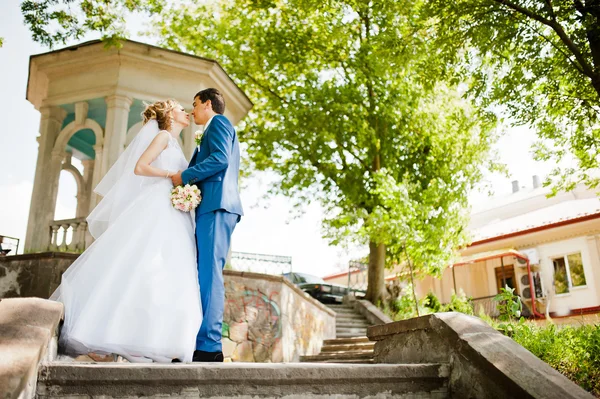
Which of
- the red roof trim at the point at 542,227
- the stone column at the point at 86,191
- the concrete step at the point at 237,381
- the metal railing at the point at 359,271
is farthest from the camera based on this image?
the metal railing at the point at 359,271

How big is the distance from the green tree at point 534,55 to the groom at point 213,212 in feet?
17.7

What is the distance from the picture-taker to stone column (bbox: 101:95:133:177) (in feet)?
36.0

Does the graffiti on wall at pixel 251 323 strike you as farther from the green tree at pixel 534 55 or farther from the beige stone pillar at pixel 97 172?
the green tree at pixel 534 55

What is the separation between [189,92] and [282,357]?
631 centimetres

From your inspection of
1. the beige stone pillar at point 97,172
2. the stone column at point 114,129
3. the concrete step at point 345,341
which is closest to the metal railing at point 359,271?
the concrete step at point 345,341

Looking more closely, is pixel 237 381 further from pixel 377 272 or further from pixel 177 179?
pixel 377 272

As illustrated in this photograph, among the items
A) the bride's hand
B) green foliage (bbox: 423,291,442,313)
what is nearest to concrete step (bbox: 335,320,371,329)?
green foliage (bbox: 423,291,442,313)

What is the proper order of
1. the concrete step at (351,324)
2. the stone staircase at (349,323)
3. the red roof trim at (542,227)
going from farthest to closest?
the red roof trim at (542,227) < the concrete step at (351,324) < the stone staircase at (349,323)

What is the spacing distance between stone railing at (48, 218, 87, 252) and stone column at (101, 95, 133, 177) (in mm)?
1237

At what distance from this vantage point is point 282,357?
1130 centimetres

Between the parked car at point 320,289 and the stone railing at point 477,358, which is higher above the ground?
the parked car at point 320,289

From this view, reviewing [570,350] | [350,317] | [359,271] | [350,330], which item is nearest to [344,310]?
[350,317]

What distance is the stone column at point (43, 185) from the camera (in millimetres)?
11156

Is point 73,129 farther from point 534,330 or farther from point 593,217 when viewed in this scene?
point 593,217
